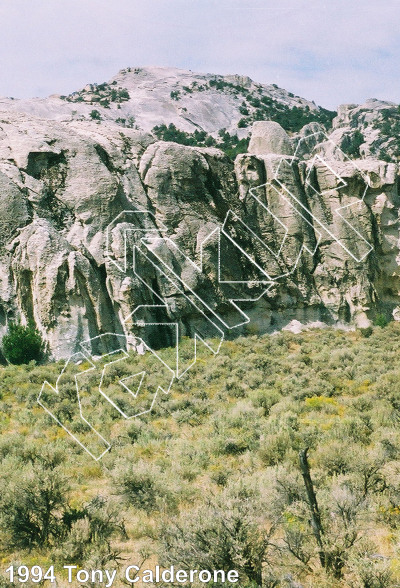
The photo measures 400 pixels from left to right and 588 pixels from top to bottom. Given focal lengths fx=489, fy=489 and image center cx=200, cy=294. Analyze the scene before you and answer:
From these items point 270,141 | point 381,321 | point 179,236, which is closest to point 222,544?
point 179,236

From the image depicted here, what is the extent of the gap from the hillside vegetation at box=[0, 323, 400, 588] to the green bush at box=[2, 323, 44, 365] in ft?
17.3

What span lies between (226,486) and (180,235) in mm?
19752

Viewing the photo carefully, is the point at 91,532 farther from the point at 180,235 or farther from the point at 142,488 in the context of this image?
the point at 180,235

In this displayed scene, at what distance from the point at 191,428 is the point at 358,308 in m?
21.0

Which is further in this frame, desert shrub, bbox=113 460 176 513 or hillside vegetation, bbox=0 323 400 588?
desert shrub, bbox=113 460 176 513

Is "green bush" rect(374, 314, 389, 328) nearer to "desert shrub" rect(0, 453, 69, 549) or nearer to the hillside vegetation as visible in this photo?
the hillside vegetation

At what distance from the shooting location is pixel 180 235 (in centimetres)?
2645

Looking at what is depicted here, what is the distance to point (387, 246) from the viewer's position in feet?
108

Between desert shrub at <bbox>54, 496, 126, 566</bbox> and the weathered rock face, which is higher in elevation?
the weathered rock face

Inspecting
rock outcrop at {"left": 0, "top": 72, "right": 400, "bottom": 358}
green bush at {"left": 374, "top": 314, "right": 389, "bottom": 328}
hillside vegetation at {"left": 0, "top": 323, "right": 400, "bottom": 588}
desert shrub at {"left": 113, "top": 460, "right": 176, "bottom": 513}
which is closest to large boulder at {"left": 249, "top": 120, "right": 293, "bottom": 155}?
rock outcrop at {"left": 0, "top": 72, "right": 400, "bottom": 358}

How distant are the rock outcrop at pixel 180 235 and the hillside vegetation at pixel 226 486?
321 inches

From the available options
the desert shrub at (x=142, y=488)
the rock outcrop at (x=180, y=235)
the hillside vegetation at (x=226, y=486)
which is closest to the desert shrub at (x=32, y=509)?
the hillside vegetation at (x=226, y=486)

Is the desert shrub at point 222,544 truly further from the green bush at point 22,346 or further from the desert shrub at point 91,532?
the green bush at point 22,346

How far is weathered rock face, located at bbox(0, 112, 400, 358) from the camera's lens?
22.0 m
